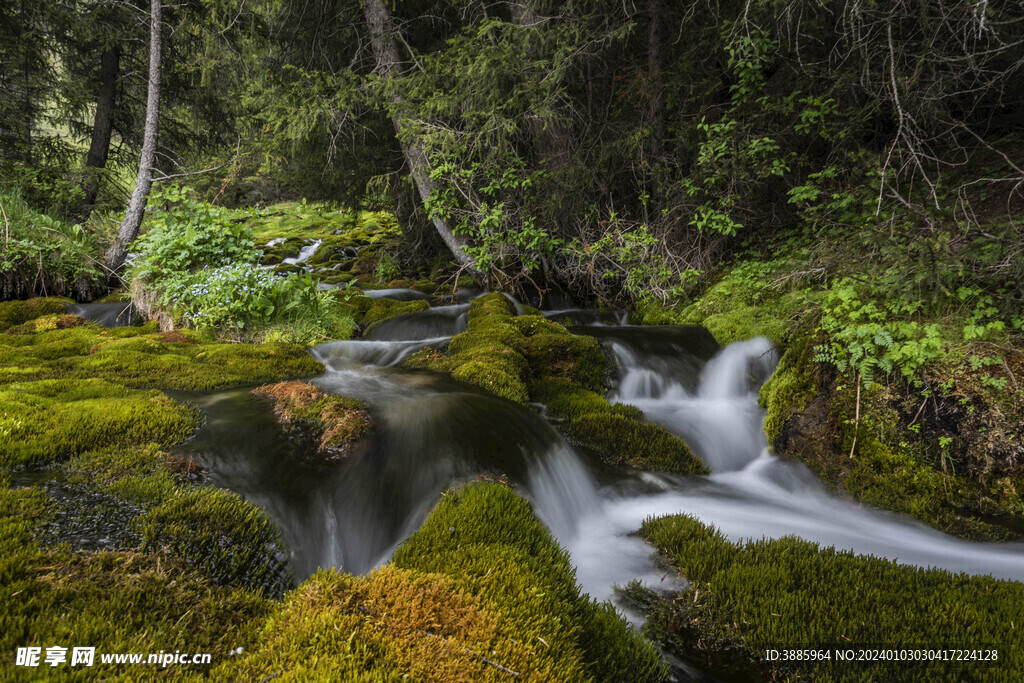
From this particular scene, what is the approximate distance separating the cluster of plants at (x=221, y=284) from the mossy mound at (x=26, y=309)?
46.9 inches

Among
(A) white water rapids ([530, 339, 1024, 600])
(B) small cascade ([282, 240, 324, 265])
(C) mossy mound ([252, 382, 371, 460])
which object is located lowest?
(A) white water rapids ([530, 339, 1024, 600])

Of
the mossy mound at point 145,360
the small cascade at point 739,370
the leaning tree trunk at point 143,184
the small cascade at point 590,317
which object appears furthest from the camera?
the leaning tree trunk at point 143,184

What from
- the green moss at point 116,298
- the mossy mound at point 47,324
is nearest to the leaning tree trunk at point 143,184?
the green moss at point 116,298

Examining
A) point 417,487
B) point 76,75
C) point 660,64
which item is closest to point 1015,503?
point 417,487

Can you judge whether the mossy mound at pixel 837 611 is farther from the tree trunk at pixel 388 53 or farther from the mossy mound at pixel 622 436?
the tree trunk at pixel 388 53

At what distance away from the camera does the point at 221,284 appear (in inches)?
273

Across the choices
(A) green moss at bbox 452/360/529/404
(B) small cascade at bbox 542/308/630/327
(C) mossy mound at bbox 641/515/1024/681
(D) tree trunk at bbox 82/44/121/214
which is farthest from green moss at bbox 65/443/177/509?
(D) tree trunk at bbox 82/44/121/214

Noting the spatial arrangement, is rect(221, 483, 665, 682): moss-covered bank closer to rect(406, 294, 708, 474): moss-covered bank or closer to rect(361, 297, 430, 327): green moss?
rect(406, 294, 708, 474): moss-covered bank

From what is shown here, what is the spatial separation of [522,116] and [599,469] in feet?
21.2

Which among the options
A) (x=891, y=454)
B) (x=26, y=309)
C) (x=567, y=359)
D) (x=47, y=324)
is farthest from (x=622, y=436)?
(x=26, y=309)

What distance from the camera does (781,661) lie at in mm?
2252

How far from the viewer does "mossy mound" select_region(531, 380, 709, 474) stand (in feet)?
15.0

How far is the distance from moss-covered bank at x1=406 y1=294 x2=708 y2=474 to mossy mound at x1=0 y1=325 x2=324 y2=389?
1.70 metres

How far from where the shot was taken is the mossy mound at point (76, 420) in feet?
8.84
